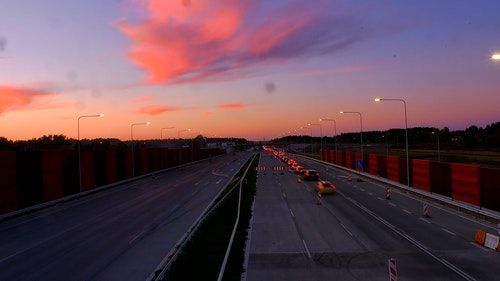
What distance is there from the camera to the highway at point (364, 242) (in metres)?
17.4

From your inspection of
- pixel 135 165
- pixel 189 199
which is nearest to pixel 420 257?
pixel 189 199

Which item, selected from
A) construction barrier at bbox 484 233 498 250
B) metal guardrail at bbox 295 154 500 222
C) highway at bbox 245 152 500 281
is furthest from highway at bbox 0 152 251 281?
metal guardrail at bbox 295 154 500 222

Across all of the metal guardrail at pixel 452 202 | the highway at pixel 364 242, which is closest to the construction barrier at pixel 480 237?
the highway at pixel 364 242

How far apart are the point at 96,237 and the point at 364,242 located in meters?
14.9

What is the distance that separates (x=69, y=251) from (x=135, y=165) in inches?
2045

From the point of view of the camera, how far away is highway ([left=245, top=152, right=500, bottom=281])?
17.4 meters

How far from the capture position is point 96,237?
25406 mm

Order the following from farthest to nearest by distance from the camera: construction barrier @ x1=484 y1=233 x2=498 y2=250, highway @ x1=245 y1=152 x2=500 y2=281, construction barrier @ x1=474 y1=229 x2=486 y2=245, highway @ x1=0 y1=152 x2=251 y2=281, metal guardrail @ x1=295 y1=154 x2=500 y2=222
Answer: metal guardrail @ x1=295 y1=154 x2=500 y2=222 → construction barrier @ x1=474 y1=229 x2=486 y2=245 → construction barrier @ x1=484 y1=233 x2=498 y2=250 → highway @ x1=0 y1=152 x2=251 y2=281 → highway @ x1=245 y1=152 x2=500 y2=281

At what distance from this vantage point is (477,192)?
3123 cm

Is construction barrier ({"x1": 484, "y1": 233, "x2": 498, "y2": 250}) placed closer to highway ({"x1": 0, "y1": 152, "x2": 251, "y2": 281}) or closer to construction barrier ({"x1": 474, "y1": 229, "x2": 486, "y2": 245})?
construction barrier ({"x1": 474, "y1": 229, "x2": 486, "y2": 245})

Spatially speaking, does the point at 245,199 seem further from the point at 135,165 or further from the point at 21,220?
the point at 135,165

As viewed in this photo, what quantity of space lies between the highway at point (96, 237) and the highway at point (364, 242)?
4.94m

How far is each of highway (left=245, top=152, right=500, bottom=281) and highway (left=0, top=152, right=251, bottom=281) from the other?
195 inches

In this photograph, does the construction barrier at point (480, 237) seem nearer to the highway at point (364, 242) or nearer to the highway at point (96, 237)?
the highway at point (364, 242)
